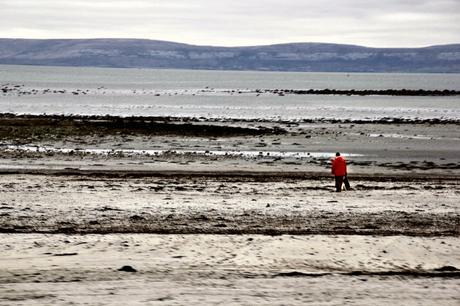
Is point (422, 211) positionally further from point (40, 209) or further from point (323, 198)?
point (40, 209)

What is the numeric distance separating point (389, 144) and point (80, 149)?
16252mm

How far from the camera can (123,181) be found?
71.7ft

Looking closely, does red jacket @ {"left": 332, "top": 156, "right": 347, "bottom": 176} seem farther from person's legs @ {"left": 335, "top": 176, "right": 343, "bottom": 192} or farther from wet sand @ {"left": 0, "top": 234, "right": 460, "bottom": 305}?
wet sand @ {"left": 0, "top": 234, "right": 460, "bottom": 305}

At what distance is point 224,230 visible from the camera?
1348 cm

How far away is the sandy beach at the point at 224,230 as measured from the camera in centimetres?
939

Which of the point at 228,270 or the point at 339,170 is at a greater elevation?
the point at 339,170

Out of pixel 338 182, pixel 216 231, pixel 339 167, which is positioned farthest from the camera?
pixel 338 182

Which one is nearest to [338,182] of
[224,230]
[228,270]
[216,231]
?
[224,230]

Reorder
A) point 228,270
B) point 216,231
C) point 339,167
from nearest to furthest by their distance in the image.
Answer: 1. point 228,270
2. point 216,231
3. point 339,167

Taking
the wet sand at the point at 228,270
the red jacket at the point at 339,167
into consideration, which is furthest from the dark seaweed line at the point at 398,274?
the red jacket at the point at 339,167

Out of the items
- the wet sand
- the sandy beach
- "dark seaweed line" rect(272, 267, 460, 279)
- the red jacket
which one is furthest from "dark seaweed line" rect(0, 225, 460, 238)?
the red jacket

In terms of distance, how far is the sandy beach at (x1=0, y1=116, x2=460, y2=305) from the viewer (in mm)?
9391

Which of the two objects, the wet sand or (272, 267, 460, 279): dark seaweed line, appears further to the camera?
(272, 267, 460, 279): dark seaweed line

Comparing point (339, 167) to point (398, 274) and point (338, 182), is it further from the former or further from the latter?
point (398, 274)
